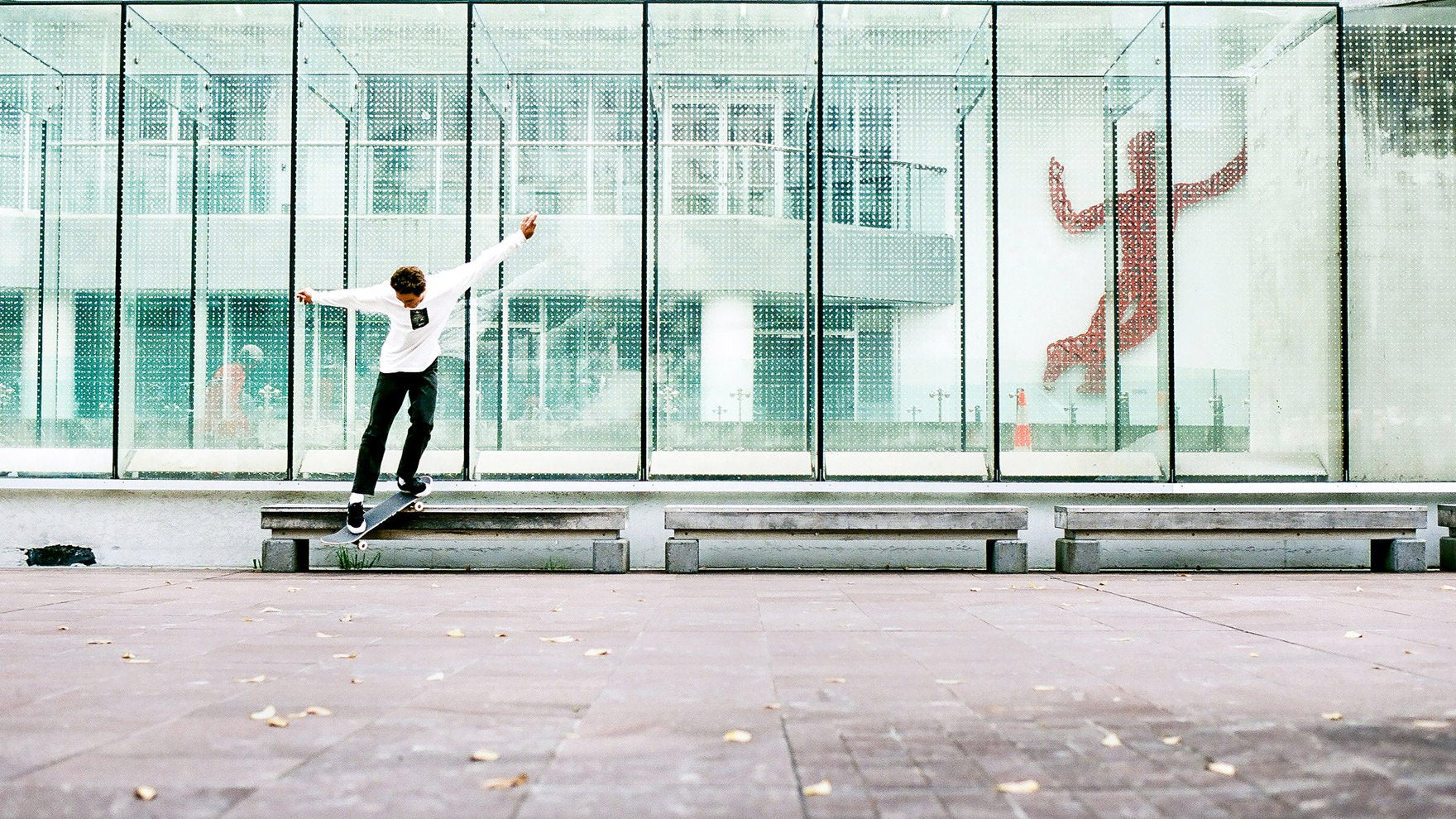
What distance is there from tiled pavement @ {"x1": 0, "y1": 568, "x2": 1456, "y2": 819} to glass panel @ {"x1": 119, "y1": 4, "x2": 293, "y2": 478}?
3.76m

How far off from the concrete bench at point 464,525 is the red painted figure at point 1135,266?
4.45 meters

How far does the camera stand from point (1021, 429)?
10.7m

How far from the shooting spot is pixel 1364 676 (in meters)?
4.51

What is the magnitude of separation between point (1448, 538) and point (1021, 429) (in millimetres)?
3797

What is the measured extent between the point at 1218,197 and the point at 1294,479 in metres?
2.77

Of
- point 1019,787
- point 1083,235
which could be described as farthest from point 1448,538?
point 1019,787

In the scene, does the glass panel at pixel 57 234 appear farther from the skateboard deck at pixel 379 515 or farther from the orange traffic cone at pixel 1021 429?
the orange traffic cone at pixel 1021 429

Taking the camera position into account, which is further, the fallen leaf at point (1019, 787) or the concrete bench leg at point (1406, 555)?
the concrete bench leg at point (1406, 555)

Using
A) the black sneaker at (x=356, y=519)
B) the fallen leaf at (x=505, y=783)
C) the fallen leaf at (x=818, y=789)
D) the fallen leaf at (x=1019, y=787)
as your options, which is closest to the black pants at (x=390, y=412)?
the black sneaker at (x=356, y=519)

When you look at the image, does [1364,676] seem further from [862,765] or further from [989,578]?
[989,578]

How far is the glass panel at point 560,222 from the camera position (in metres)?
10.8

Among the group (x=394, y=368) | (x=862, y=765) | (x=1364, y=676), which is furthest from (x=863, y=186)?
(x=862, y=765)

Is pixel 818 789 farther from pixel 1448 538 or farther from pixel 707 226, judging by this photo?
pixel 1448 538

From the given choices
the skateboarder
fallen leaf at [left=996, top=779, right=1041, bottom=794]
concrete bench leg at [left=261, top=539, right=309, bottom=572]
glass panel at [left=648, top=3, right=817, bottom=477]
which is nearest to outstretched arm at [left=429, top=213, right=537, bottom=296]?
the skateboarder
